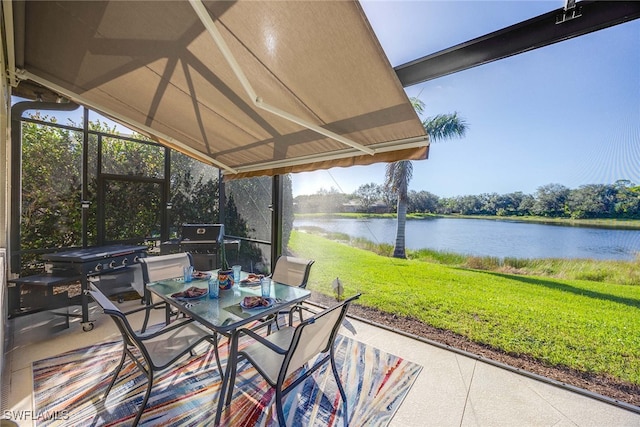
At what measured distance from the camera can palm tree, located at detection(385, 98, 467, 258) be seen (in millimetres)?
4685

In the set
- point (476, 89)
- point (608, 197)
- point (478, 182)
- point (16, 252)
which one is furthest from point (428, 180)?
point (16, 252)

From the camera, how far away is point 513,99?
3.79 meters

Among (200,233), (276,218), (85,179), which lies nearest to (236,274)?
(276,218)

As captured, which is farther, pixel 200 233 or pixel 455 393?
pixel 200 233

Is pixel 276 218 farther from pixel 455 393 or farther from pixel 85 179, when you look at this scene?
pixel 455 393

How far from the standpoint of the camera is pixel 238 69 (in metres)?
2.01

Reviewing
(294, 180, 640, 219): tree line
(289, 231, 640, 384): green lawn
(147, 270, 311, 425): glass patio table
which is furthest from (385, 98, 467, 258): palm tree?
(147, 270, 311, 425): glass patio table

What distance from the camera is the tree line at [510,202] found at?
9.64 ft

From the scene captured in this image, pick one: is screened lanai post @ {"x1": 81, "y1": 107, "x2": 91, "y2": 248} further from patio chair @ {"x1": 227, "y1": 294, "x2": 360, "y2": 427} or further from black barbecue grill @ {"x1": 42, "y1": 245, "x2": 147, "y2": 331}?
patio chair @ {"x1": 227, "y1": 294, "x2": 360, "y2": 427}

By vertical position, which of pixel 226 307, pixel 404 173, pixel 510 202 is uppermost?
pixel 404 173

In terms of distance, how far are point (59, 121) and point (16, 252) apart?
221 centimetres

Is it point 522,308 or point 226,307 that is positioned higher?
point 226,307

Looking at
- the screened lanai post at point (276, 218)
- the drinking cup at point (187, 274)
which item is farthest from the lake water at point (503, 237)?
the drinking cup at point (187, 274)

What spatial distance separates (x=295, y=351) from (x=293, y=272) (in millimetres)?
1702
